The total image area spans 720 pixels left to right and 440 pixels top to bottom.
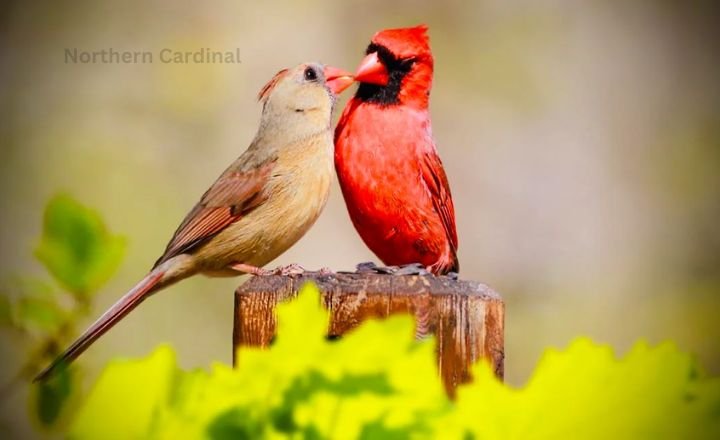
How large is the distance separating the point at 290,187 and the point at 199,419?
205 cm

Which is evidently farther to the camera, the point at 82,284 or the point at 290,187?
the point at 290,187

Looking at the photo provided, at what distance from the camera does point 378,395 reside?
0.69 meters

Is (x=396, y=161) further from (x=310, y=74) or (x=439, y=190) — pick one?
(x=310, y=74)

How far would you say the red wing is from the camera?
2689mm

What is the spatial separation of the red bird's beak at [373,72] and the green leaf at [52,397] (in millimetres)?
1998

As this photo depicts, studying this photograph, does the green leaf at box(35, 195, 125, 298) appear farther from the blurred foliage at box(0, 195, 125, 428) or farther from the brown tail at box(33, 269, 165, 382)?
the brown tail at box(33, 269, 165, 382)

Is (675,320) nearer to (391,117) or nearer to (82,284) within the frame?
(391,117)

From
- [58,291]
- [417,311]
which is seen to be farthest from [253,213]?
→ [58,291]

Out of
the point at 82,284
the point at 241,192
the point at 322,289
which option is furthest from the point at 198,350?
the point at 82,284

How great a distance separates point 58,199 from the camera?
0.77m

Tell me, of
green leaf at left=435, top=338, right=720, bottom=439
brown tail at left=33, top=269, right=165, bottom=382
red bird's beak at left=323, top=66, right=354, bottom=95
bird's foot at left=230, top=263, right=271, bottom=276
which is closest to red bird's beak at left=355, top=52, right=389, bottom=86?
red bird's beak at left=323, top=66, right=354, bottom=95

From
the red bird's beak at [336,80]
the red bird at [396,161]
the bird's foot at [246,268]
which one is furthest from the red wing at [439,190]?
the bird's foot at [246,268]

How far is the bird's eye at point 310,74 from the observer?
293cm

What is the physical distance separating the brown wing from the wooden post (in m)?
1.19
